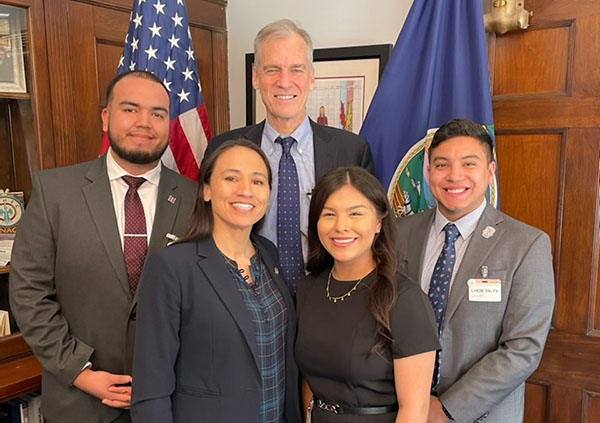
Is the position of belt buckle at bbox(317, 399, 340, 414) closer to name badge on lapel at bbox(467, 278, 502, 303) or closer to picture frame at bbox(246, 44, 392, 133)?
name badge on lapel at bbox(467, 278, 502, 303)

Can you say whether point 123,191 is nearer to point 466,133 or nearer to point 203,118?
point 203,118

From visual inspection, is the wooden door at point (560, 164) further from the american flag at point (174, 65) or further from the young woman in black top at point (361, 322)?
the american flag at point (174, 65)

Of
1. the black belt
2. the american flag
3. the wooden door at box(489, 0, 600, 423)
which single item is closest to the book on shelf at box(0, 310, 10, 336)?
the american flag

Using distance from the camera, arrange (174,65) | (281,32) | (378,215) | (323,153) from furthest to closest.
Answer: (174,65) → (323,153) → (281,32) → (378,215)

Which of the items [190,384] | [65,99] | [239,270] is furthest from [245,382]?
[65,99]

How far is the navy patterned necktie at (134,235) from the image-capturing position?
172 cm

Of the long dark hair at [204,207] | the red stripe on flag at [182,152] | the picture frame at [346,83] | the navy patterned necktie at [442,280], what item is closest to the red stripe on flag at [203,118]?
the red stripe on flag at [182,152]

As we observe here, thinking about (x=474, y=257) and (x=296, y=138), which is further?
(x=296, y=138)

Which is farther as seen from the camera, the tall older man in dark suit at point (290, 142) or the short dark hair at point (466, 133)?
the tall older man in dark suit at point (290, 142)

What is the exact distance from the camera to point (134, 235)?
174 centimetres

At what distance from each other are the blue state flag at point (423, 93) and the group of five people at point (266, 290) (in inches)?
16.1

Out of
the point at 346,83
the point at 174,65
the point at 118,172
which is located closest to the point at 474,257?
the point at 118,172

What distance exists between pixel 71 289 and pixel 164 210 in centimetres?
39

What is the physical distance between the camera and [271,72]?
6.50ft
